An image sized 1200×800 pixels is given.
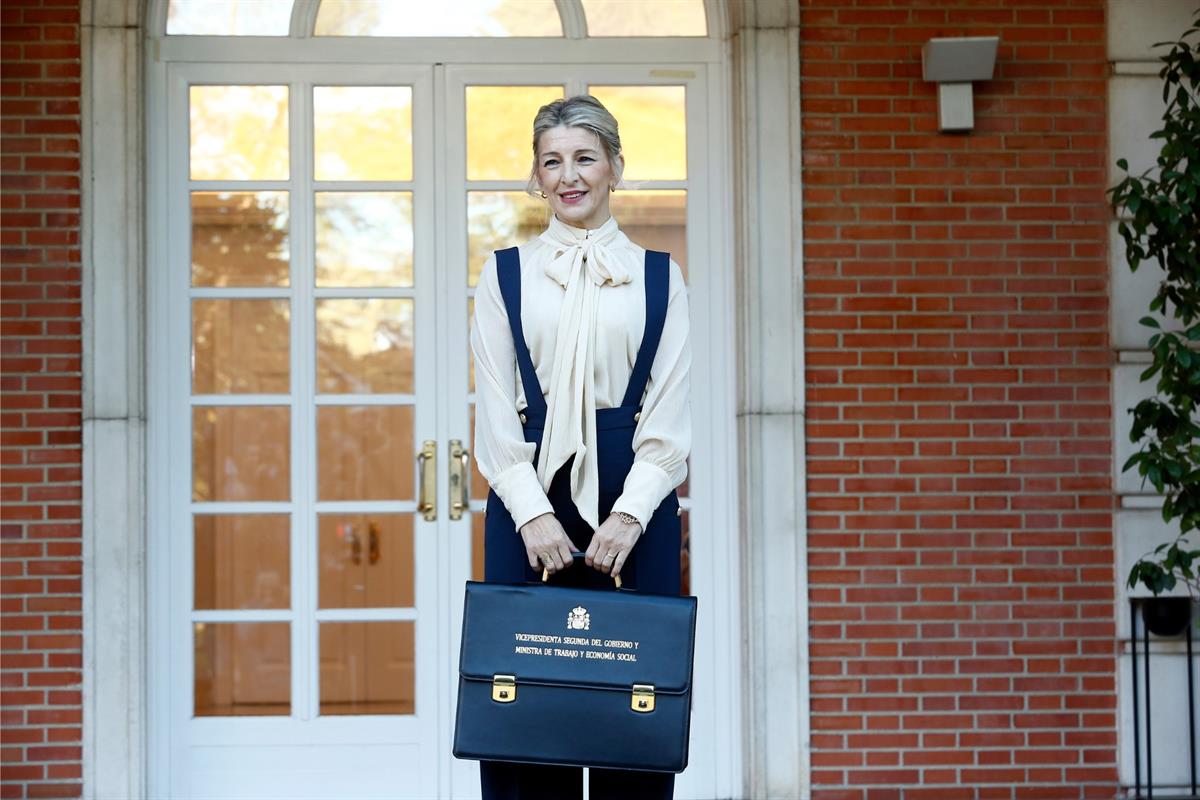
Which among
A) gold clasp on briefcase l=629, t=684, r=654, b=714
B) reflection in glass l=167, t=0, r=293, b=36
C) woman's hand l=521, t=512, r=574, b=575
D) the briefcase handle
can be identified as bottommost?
gold clasp on briefcase l=629, t=684, r=654, b=714

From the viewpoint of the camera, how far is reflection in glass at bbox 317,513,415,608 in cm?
440

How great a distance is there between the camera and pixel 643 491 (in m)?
2.44

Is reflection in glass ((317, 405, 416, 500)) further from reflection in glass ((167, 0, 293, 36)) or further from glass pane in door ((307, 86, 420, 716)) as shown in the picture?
reflection in glass ((167, 0, 293, 36))

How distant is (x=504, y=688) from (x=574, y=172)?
37.2 inches

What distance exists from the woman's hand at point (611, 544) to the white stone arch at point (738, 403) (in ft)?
6.03

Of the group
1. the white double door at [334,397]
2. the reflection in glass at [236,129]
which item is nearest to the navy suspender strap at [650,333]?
the white double door at [334,397]

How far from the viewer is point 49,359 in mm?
4164

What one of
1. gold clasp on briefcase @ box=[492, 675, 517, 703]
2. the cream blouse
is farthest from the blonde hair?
gold clasp on briefcase @ box=[492, 675, 517, 703]

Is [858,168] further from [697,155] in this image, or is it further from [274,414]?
[274,414]

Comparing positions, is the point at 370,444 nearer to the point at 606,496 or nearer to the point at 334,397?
the point at 334,397

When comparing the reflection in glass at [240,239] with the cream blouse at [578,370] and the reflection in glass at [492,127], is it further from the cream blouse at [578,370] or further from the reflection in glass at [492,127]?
the cream blouse at [578,370]

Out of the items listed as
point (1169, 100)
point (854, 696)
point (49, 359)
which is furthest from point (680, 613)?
point (1169, 100)

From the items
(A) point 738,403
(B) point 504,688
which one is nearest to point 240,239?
(A) point 738,403

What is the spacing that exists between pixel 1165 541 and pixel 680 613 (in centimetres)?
249
